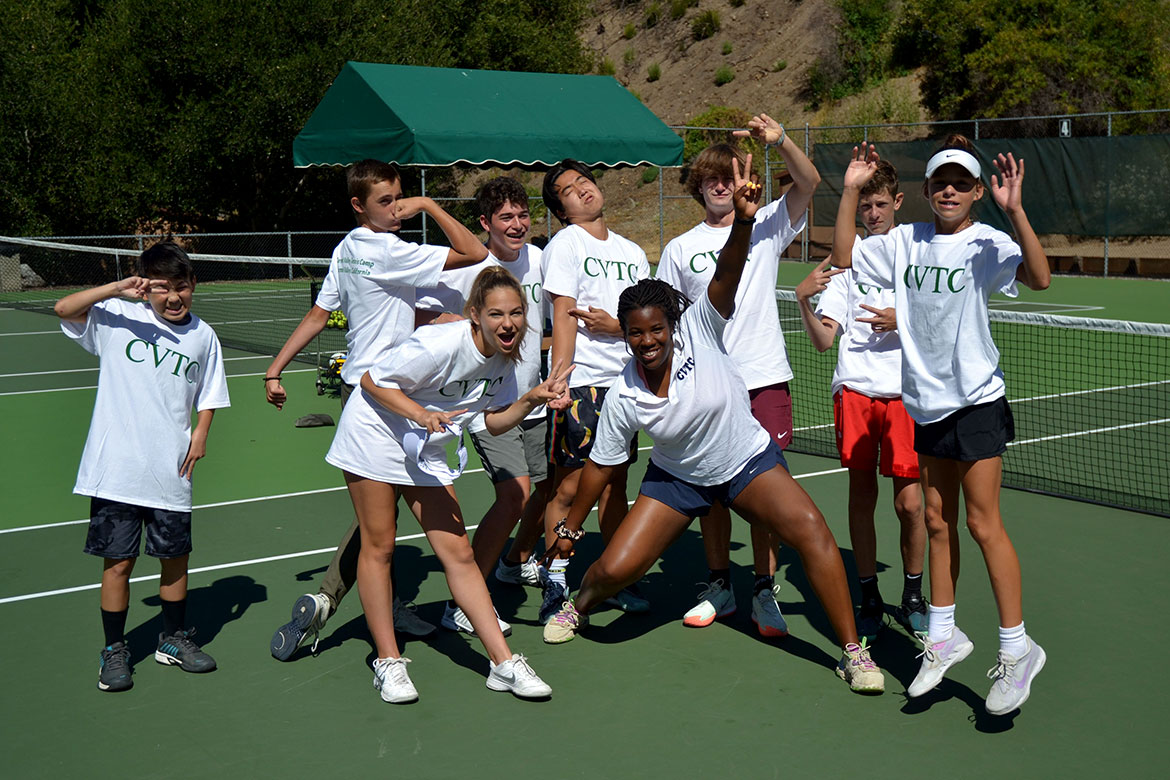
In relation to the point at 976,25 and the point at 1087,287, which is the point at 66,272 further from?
the point at 976,25

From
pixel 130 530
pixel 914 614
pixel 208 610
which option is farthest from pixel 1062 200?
pixel 130 530

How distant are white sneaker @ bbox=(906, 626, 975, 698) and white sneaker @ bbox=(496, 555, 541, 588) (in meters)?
2.22

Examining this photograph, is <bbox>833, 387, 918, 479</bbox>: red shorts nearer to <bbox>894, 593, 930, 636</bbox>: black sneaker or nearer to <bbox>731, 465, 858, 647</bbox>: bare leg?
<bbox>894, 593, 930, 636</bbox>: black sneaker

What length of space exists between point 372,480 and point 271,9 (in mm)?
25963

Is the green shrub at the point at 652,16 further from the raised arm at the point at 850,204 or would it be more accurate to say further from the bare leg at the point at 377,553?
the bare leg at the point at 377,553

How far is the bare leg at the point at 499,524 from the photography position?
5.37 metres

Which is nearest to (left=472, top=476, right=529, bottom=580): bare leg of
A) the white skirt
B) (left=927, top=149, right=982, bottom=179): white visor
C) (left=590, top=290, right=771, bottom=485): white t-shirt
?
(left=590, top=290, right=771, bottom=485): white t-shirt

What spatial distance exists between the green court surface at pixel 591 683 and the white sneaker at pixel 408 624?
170 millimetres

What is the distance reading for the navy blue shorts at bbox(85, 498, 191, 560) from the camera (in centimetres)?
475

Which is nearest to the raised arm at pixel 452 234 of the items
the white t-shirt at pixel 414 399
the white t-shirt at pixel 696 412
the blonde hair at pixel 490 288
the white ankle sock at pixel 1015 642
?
the blonde hair at pixel 490 288

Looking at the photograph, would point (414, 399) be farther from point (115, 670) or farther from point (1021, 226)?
point (1021, 226)

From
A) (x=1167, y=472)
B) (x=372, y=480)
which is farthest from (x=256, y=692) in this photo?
(x=1167, y=472)

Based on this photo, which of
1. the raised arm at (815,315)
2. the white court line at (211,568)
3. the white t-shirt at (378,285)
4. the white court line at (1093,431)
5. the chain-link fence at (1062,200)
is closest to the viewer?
the white t-shirt at (378,285)

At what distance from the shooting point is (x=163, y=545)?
482 centimetres
